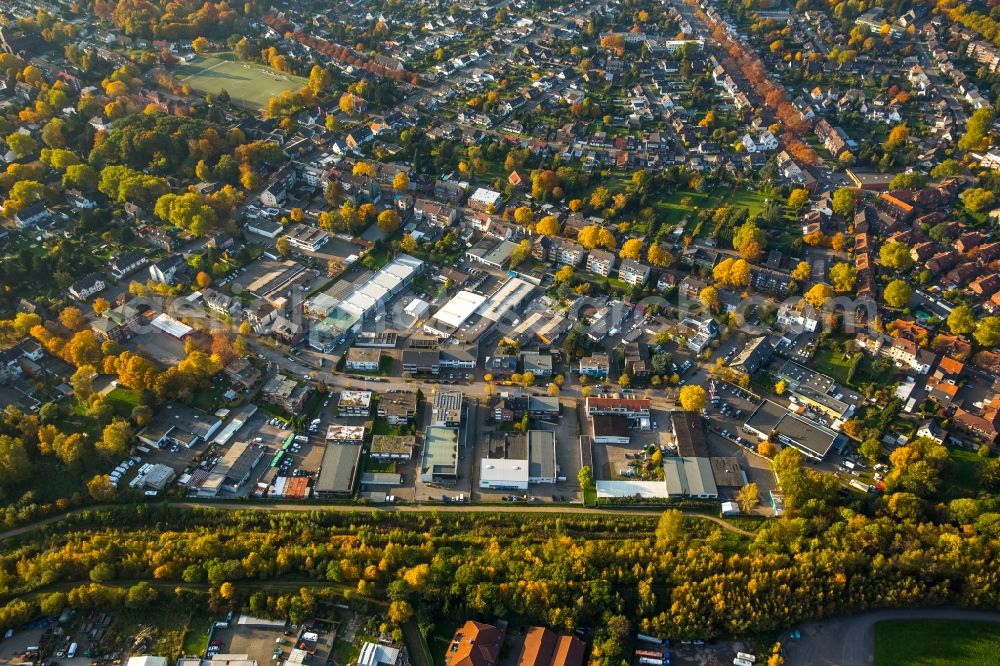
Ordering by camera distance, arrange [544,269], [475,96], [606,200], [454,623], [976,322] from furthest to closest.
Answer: [475,96] < [606,200] < [544,269] < [976,322] < [454,623]

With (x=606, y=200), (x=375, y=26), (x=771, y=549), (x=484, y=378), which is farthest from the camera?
(x=375, y=26)

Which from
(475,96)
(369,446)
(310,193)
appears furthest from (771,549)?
(475,96)

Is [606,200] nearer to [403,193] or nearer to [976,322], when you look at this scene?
[403,193]

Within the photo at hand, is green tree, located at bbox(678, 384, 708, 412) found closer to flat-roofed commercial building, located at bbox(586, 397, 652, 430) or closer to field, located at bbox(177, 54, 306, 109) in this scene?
flat-roofed commercial building, located at bbox(586, 397, 652, 430)

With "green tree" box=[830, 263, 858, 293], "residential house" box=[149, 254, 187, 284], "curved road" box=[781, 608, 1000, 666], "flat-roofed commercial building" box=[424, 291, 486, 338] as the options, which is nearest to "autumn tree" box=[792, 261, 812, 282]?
"green tree" box=[830, 263, 858, 293]

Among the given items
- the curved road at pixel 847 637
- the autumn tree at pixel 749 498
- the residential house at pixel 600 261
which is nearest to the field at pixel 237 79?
the residential house at pixel 600 261

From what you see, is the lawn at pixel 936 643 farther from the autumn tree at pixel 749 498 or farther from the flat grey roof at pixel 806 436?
the flat grey roof at pixel 806 436
